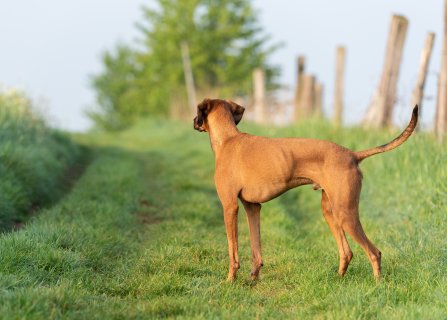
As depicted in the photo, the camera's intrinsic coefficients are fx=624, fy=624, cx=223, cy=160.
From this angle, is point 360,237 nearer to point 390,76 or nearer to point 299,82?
point 390,76

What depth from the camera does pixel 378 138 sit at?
11836mm

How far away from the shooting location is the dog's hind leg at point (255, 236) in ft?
19.0

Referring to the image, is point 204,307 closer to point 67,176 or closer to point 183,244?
point 183,244

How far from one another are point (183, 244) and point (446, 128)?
5.90 m

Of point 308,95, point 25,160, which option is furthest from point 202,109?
point 308,95

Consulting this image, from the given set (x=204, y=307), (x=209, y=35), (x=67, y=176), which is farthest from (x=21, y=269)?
(x=209, y=35)

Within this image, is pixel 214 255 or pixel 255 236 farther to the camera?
pixel 214 255

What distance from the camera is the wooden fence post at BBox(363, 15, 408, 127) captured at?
1338cm

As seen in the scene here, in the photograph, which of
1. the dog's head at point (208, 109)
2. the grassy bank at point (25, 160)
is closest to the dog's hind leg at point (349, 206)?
the dog's head at point (208, 109)

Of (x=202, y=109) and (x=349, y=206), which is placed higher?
(x=202, y=109)

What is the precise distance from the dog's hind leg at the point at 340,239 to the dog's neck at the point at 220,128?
105 cm

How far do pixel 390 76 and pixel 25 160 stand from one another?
311 inches

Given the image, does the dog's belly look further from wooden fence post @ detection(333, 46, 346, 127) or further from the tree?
the tree

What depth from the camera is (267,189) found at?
5566 mm
